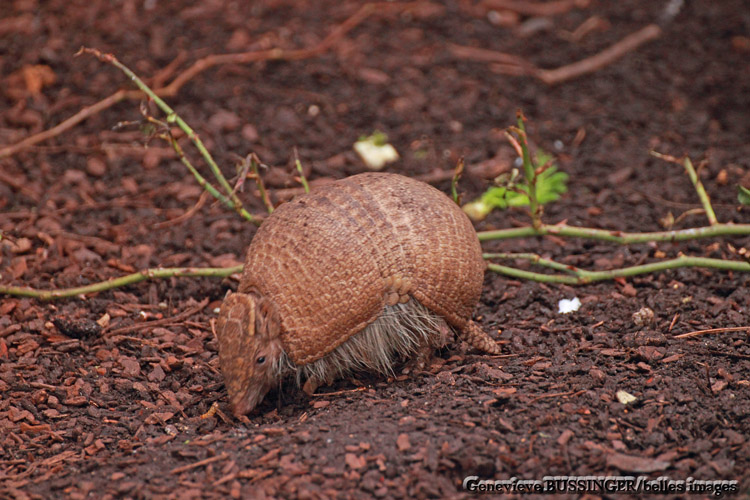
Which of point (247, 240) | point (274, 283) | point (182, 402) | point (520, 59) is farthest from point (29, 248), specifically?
point (520, 59)

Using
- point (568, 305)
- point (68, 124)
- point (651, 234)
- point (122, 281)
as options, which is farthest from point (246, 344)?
point (68, 124)

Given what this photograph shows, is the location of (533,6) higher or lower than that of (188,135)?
lower

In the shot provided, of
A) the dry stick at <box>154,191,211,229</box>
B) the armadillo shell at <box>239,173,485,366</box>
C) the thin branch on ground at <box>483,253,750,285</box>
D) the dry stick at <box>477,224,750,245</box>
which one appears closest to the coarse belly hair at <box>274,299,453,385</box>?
the armadillo shell at <box>239,173,485,366</box>

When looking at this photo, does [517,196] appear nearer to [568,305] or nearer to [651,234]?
[568,305]

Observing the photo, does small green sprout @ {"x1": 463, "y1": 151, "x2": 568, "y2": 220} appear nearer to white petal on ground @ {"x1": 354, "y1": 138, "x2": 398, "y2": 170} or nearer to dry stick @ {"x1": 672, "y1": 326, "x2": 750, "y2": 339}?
white petal on ground @ {"x1": 354, "y1": 138, "x2": 398, "y2": 170}

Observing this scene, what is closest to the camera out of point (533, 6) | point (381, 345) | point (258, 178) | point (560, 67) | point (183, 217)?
point (381, 345)
